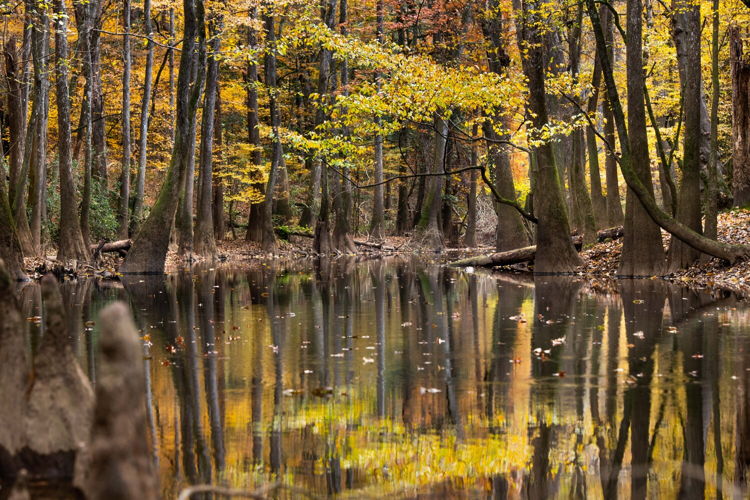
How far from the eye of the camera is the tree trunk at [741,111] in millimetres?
24250

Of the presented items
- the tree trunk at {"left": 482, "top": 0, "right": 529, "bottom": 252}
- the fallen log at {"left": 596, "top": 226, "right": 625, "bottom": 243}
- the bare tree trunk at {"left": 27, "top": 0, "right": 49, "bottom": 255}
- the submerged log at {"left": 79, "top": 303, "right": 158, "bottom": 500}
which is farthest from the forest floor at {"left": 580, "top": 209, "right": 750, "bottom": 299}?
the bare tree trunk at {"left": 27, "top": 0, "right": 49, "bottom": 255}

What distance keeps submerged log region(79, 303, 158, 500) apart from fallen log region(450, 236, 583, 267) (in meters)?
21.4

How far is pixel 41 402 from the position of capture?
203 inches

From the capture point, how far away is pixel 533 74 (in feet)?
73.4

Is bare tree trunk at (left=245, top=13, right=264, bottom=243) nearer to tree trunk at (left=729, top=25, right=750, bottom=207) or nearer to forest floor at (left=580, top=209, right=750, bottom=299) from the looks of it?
forest floor at (left=580, top=209, right=750, bottom=299)

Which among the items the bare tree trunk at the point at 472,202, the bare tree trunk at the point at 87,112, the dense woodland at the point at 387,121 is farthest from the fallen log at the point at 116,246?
the bare tree trunk at the point at 472,202

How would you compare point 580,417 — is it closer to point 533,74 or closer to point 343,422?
point 343,422

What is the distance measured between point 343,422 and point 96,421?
355 centimetres

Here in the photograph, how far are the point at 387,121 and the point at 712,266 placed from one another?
892 centimetres

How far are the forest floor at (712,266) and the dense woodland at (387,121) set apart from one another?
0.41 metres

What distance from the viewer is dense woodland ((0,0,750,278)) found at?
1986 cm

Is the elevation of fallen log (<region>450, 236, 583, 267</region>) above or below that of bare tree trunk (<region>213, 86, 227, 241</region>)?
below

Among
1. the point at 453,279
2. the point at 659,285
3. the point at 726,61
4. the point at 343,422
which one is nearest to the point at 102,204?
the point at 453,279

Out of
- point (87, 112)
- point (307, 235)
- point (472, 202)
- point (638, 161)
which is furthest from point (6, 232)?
point (472, 202)
